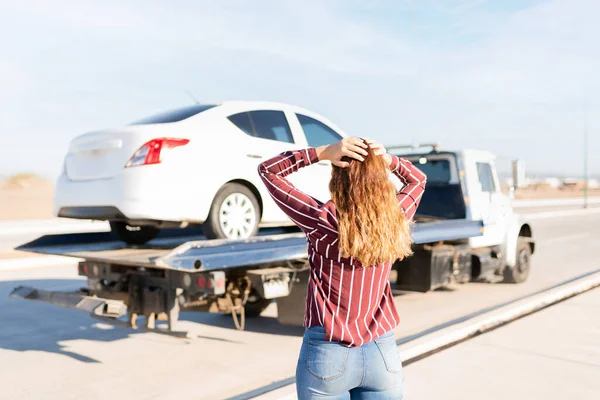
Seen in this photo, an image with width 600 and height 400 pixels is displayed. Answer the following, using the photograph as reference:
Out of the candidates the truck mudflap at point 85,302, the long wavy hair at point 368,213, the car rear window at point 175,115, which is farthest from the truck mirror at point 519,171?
the long wavy hair at point 368,213

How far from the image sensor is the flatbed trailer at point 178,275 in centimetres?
488

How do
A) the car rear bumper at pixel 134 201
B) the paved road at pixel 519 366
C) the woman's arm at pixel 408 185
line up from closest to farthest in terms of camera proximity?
the woman's arm at pixel 408 185
the paved road at pixel 519 366
the car rear bumper at pixel 134 201

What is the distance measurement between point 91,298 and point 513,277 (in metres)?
6.76

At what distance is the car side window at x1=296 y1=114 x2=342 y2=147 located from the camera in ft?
23.0

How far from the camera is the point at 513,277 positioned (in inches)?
372

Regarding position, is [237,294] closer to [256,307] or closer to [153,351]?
[153,351]

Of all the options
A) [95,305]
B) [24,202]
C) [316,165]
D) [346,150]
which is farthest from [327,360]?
[24,202]

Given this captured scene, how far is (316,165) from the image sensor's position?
6.95m

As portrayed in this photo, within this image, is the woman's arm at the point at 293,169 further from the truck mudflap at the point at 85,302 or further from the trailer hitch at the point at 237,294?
the trailer hitch at the point at 237,294

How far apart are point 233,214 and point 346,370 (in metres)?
3.94

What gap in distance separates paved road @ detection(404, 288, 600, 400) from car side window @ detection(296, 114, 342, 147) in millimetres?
2844

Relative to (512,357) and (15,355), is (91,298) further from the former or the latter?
(512,357)

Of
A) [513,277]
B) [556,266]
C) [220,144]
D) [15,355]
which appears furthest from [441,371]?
[556,266]

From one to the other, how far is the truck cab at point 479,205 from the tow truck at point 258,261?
0.6 inches
